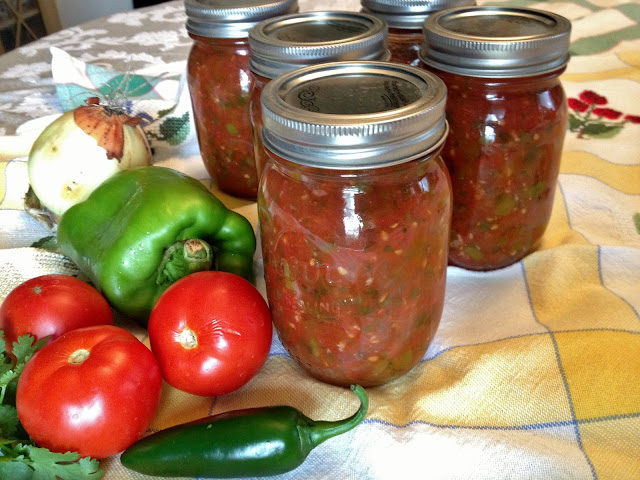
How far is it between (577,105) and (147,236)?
1.12 meters

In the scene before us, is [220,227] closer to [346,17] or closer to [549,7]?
[346,17]

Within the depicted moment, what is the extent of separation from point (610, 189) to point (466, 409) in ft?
2.22

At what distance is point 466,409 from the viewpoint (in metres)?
0.77

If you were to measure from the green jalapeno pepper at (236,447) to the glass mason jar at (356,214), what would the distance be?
0.34 feet

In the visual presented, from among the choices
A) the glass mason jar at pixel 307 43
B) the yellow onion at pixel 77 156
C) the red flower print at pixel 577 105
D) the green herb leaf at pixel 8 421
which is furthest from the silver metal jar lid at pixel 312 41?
the red flower print at pixel 577 105

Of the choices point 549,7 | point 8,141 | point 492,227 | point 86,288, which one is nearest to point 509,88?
point 492,227

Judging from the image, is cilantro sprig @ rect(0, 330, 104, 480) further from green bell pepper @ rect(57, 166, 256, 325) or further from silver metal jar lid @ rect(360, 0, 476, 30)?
silver metal jar lid @ rect(360, 0, 476, 30)

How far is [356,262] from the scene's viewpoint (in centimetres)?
70

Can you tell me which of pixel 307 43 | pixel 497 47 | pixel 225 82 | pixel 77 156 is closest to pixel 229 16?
pixel 225 82

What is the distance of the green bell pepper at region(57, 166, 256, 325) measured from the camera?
0.93 meters

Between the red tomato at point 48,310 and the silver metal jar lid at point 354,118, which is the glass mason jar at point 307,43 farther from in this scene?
the red tomato at point 48,310

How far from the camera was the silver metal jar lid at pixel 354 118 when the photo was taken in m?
0.65

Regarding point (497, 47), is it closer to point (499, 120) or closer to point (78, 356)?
point (499, 120)

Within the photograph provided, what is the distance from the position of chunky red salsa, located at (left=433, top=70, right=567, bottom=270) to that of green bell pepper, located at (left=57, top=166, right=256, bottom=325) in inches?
14.2
